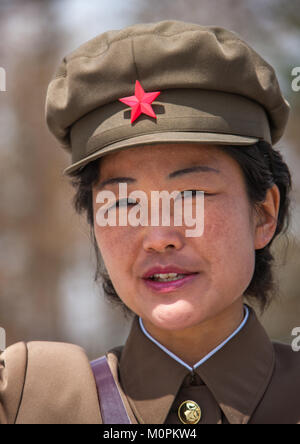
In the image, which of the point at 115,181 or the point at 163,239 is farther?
the point at 115,181

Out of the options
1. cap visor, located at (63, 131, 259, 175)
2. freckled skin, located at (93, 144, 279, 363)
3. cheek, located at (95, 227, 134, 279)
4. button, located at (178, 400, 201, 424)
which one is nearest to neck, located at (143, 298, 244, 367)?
freckled skin, located at (93, 144, 279, 363)

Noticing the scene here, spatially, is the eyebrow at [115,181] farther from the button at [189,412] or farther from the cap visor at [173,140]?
the button at [189,412]

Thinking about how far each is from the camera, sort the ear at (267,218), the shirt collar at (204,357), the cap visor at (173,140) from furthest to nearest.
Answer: the ear at (267,218), the shirt collar at (204,357), the cap visor at (173,140)

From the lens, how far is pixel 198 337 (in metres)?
1.66

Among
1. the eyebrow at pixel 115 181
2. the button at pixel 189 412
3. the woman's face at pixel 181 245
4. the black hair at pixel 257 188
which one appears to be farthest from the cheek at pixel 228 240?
the button at pixel 189 412

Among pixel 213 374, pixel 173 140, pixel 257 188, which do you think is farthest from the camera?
pixel 257 188

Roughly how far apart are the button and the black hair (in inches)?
23.2

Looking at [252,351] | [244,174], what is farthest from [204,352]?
[244,174]

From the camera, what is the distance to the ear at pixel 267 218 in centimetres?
178

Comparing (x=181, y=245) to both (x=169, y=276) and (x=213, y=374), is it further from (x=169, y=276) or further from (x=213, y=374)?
(x=213, y=374)

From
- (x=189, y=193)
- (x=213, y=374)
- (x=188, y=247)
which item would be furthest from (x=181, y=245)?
(x=213, y=374)

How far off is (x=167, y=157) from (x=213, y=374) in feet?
1.96

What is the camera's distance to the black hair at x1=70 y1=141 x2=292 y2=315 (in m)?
1.67
